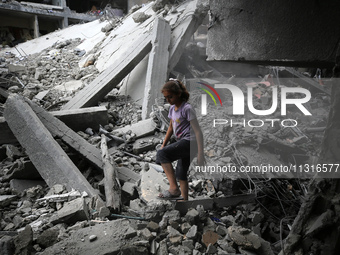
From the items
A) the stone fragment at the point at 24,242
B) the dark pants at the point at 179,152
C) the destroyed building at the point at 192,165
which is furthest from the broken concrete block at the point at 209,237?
the stone fragment at the point at 24,242

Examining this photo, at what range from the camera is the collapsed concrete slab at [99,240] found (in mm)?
2297

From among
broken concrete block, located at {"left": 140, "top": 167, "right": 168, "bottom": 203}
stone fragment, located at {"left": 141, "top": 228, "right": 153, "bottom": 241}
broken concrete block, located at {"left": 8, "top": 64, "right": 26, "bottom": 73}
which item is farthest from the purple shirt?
broken concrete block, located at {"left": 8, "top": 64, "right": 26, "bottom": 73}

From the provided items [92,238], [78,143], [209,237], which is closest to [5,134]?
[78,143]

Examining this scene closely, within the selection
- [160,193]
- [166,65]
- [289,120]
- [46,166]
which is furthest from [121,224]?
[289,120]

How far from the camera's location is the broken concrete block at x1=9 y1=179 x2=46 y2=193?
3498 millimetres

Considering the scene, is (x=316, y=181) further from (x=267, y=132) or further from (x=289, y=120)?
(x=289, y=120)

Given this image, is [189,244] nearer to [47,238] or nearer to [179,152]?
[179,152]

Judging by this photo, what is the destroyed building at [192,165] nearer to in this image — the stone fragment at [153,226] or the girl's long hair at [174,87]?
the stone fragment at [153,226]

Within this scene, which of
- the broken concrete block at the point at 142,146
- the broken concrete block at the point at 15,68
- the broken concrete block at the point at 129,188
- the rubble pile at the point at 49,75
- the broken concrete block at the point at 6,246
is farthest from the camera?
the broken concrete block at the point at 15,68

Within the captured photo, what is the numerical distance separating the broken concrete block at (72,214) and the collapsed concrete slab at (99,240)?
292 millimetres

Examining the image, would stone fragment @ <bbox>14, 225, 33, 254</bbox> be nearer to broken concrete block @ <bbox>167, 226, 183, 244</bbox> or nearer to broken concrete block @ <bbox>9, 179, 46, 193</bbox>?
broken concrete block @ <bbox>9, 179, 46, 193</bbox>

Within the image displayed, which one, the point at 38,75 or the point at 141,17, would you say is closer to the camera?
the point at 38,75

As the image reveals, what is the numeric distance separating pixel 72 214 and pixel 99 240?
1.83ft

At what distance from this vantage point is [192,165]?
4348 millimetres
